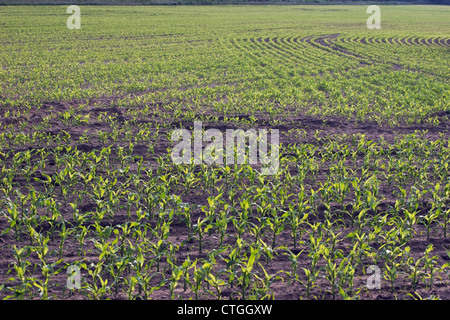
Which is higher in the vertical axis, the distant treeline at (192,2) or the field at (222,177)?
the distant treeline at (192,2)

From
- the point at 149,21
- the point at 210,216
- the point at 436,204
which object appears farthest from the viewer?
the point at 149,21

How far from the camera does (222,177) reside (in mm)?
7934

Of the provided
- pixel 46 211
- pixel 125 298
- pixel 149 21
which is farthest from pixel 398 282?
pixel 149 21

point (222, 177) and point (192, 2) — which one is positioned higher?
point (192, 2)

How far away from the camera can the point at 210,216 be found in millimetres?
5789

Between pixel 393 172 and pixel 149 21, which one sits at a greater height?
pixel 149 21

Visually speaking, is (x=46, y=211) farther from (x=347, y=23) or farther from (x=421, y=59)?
(x=347, y=23)

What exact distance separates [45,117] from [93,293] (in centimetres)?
852

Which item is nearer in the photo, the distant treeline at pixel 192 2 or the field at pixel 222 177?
the field at pixel 222 177

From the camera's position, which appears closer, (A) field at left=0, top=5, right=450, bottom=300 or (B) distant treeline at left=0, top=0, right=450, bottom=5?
(A) field at left=0, top=5, right=450, bottom=300

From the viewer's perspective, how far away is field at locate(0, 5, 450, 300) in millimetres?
4867

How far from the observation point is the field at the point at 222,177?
4867mm

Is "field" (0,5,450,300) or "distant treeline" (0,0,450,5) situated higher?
"distant treeline" (0,0,450,5)

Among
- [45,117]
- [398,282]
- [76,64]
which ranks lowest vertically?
[398,282]
